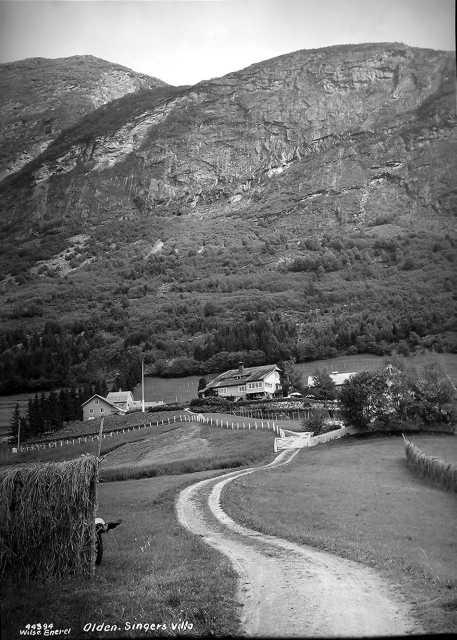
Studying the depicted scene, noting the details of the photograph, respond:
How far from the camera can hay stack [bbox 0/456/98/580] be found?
13605 mm

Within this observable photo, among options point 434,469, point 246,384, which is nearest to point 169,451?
point 434,469

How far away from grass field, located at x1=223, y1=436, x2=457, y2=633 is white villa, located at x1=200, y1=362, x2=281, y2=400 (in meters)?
45.4

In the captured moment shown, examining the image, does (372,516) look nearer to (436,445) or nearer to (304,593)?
(304,593)

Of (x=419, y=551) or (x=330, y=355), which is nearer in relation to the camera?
(x=419, y=551)

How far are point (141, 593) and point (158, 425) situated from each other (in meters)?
34.4

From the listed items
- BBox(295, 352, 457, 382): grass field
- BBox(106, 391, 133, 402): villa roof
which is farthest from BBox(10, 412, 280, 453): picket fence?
BBox(295, 352, 457, 382): grass field

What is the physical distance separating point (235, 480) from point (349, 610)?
2605 centimetres

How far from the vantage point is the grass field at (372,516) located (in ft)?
47.2

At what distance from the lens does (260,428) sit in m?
65.1

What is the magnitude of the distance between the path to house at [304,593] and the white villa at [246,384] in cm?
7094

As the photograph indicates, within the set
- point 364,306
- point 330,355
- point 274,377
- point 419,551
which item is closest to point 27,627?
point 419,551

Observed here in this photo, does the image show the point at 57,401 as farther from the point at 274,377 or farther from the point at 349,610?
the point at 274,377

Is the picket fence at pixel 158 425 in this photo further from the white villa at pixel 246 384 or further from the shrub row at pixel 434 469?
the white villa at pixel 246 384

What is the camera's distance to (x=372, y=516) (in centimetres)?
2523
